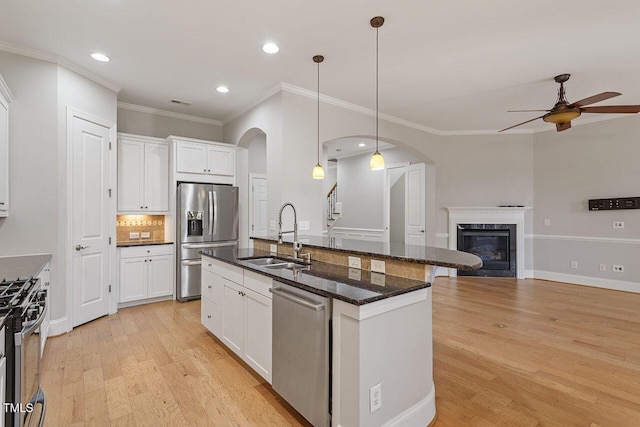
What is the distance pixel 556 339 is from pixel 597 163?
4040 millimetres

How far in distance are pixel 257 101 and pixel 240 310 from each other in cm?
320

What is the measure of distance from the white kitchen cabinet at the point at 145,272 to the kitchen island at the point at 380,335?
3.00 meters

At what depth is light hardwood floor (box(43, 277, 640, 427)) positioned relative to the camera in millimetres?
2061

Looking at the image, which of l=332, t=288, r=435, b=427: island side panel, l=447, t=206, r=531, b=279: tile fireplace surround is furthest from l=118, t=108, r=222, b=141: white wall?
l=447, t=206, r=531, b=279: tile fireplace surround

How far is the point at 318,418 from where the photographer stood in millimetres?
1787

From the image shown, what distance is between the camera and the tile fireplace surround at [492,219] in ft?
20.6

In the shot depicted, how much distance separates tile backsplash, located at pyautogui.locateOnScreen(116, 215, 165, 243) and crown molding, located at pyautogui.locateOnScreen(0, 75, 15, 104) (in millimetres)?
2037

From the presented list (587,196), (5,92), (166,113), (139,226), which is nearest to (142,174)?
(139,226)

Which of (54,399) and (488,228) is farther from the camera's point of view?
(488,228)

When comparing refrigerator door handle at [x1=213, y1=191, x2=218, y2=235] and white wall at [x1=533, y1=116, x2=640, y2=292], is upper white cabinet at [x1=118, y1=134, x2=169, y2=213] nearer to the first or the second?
refrigerator door handle at [x1=213, y1=191, x2=218, y2=235]

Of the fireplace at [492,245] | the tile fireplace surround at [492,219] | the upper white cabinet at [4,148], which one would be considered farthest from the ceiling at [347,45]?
the fireplace at [492,245]

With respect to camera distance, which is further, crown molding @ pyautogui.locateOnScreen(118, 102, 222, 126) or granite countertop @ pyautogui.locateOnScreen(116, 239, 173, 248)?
crown molding @ pyautogui.locateOnScreen(118, 102, 222, 126)

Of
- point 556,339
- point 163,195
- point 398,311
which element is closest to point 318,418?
point 398,311

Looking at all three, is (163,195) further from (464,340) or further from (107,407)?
(464,340)
